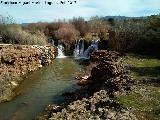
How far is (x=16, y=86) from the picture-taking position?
32375mm

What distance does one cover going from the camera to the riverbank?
29.4m

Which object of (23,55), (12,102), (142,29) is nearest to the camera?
(12,102)

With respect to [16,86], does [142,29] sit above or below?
above

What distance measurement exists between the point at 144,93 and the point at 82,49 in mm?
35550

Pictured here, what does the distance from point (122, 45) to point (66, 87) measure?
18162mm

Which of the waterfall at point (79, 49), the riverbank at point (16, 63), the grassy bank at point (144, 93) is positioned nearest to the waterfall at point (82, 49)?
the waterfall at point (79, 49)

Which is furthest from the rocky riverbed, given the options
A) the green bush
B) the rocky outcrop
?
the green bush

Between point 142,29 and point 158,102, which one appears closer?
point 158,102

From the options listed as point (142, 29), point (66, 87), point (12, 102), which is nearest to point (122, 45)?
point (142, 29)

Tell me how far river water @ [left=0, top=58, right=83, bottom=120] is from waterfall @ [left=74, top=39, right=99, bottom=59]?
8266mm

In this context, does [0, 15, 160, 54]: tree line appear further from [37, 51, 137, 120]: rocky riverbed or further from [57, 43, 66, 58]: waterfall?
[37, 51, 137, 120]: rocky riverbed

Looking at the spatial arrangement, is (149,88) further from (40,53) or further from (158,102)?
(40,53)

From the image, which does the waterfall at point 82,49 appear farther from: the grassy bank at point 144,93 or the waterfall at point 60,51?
the grassy bank at point 144,93

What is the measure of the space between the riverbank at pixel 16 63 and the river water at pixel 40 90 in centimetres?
71
